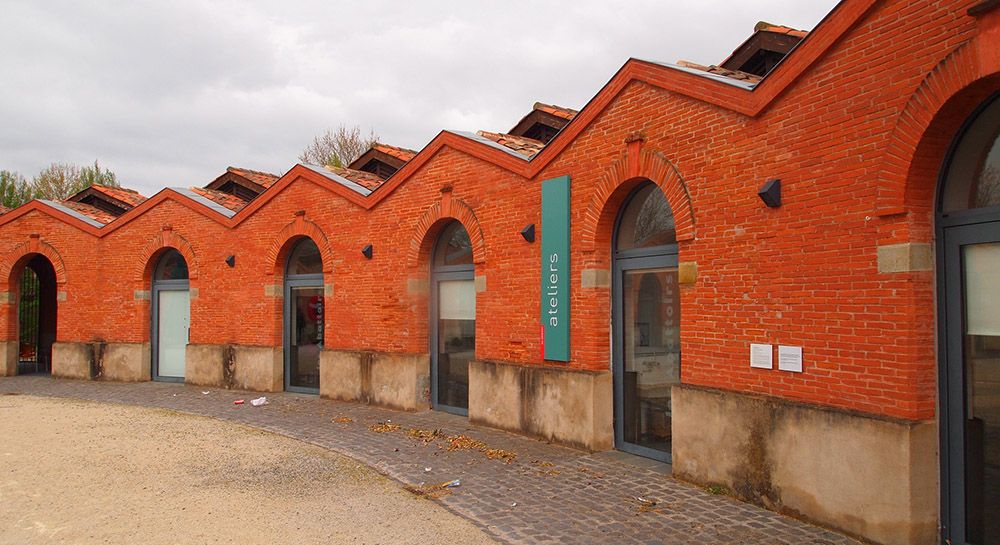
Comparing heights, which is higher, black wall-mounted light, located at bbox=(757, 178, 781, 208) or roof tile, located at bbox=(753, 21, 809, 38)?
roof tile, located at bbox=(753, 21, 809, 38)

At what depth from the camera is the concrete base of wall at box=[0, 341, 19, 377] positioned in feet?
59.1

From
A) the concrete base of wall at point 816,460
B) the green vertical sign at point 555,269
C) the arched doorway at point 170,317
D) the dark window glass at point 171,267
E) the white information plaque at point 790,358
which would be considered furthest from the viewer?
the dark window glass at point 171,267

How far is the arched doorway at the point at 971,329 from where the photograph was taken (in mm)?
5320

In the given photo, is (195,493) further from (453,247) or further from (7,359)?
(7,359)

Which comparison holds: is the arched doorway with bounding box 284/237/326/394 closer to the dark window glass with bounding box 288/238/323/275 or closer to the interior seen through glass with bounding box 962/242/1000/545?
the dark window glass with bounding box 288/238/323/275

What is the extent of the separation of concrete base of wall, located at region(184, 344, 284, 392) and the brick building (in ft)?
0.19

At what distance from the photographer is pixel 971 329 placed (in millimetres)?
5488

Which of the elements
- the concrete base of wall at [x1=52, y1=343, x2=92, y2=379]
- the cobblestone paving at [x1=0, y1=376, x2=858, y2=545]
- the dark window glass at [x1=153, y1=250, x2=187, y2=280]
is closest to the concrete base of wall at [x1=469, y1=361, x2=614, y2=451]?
the cobblestone paving at [x1=0, y1=376, x2=858, y2=545]

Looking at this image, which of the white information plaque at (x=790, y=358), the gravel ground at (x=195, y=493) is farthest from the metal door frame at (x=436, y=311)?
the white information plaque at (x=790, y=358)

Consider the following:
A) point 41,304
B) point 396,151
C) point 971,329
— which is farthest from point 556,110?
point 41,304

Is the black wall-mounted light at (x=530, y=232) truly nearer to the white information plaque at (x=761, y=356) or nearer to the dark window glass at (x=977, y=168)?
the white information plaque at (x=761, y=356)

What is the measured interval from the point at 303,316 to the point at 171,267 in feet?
14.7

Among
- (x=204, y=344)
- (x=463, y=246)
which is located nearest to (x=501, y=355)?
(x=463, y=246)

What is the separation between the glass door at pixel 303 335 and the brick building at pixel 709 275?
6 cm
